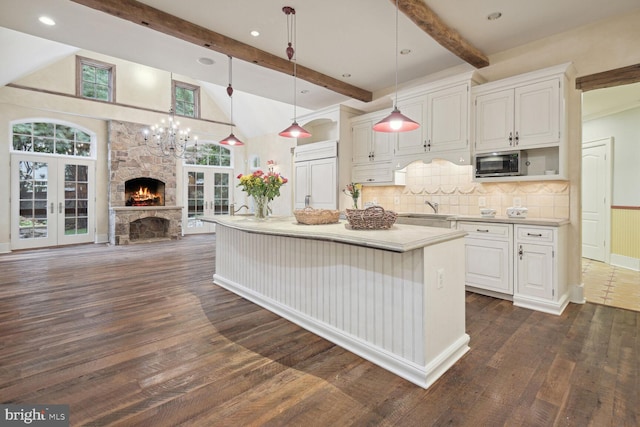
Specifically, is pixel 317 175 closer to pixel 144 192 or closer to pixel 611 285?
pixel 611 285

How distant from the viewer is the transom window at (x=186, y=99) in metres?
8.98

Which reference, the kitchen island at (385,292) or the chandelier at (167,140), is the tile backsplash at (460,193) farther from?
the chandelier at (167,140)

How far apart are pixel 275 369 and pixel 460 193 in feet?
11.2

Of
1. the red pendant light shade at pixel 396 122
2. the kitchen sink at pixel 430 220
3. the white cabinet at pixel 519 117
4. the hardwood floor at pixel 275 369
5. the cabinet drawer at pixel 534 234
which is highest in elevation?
the white cabinet at pixel 519 117

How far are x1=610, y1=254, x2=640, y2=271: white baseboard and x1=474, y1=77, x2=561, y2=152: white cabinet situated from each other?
11.1ft

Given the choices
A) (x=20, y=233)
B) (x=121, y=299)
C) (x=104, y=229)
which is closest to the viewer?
(x=121, y=299)

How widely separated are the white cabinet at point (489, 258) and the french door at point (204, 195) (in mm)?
7676

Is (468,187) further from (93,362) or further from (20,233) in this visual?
(20,233)

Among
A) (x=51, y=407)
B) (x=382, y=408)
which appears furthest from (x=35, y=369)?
(x=382, y=408)

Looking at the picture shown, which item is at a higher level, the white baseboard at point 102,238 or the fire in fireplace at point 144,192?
the fire in fireplace at point 144,192

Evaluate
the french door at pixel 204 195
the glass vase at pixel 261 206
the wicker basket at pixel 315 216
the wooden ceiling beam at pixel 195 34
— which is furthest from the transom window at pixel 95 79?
the wicker basket at pixel 315 216

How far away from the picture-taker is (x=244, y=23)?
11.0 ft

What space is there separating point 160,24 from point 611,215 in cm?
724

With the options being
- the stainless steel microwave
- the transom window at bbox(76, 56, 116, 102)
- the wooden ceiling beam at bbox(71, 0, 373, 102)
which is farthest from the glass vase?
the transom window at bbox(76, 56, 116, 102)
